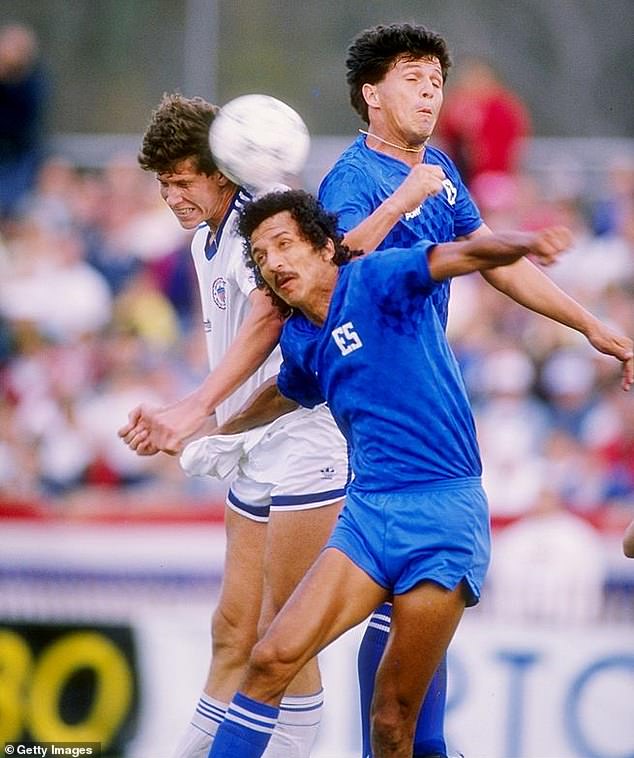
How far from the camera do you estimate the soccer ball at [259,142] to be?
5.54m

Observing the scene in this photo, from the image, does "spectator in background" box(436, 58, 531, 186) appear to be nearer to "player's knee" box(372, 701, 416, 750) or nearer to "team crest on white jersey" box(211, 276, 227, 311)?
"team crest on white jersey" box(211, 276, 227, 311)

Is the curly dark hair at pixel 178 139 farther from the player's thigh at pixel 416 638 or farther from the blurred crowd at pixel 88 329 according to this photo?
the blurred crowd at pixel 88 329

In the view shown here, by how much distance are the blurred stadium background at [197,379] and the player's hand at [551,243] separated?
3545 mm

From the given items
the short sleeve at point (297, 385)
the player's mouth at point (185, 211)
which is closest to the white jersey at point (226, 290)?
the player's mouth at point (185, 211)

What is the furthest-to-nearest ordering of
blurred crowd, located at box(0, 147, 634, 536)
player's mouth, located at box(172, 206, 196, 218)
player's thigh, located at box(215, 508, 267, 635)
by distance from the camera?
blurred crowd, located at box(0, 147, 634, 536)
player's thigh, located at box(215, 508, 267, 635)
player's mouth, located at box(172, 206, 196, 218)

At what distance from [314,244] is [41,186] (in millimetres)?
7460

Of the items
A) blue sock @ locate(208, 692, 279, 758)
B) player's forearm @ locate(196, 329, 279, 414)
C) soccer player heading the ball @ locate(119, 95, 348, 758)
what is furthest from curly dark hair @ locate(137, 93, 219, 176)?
blue sock @ locate(208, 692, 279, 758)

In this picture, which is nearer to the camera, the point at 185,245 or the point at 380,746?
the point at 380,746

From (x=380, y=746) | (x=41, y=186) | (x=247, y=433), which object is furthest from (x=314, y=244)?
(x=41, y=186)

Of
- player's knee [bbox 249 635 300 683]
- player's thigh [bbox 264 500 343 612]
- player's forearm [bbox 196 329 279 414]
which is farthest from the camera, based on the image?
player's thigh [bbox 264 500 343 612]

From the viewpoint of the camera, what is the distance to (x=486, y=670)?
7.92 metres

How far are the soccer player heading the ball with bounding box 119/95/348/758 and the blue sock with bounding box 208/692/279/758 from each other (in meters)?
0.60

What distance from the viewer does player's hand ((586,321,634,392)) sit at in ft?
17.8

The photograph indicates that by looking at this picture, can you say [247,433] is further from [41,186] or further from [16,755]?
[41,186]
